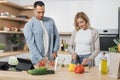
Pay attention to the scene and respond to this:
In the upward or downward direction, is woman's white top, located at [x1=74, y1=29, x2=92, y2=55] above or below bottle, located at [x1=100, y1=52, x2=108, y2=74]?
above

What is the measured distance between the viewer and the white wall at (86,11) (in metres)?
4.44

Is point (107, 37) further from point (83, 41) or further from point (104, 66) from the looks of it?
point (104, 66)

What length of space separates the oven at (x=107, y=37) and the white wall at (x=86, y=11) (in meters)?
0.13

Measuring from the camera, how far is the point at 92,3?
4.59 metres

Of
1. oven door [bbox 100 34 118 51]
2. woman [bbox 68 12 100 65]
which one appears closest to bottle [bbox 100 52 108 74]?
woman [bbox 68 12 100 65]

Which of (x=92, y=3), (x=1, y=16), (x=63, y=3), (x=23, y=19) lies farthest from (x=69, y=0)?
(x=1, y=16)

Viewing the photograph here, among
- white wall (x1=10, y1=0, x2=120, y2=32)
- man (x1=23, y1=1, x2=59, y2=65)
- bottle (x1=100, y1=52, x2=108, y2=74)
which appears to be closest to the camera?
bottle (x1=100, y1=52, x2=108, y2=74)

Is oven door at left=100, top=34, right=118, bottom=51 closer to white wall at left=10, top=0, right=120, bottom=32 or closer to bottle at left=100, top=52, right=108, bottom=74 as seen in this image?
white wall at left=10, top=0, right=120, bottom=32

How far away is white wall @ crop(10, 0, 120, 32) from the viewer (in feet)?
14.6

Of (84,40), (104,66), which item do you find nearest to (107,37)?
Result: (84,40)

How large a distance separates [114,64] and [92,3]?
3.01 metres

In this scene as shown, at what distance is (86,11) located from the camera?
4.63 m

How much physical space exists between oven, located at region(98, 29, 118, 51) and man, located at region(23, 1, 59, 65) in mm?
1767

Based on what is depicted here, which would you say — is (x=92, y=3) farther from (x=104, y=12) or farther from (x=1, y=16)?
(x=1, y=16)
